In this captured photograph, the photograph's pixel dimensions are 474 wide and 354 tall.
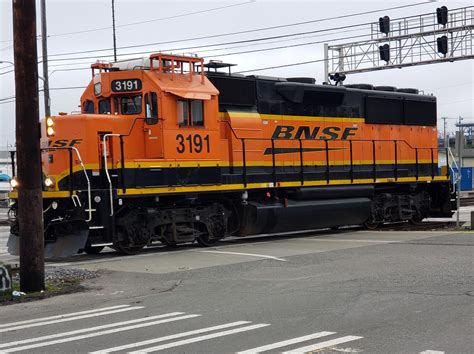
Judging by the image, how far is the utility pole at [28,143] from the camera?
32.5ft

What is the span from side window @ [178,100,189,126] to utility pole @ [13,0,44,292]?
5280 millimetres

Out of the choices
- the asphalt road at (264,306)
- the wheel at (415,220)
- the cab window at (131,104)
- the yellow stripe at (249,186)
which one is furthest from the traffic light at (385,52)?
the cab window at (131,104)

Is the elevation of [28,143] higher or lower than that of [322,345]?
higher

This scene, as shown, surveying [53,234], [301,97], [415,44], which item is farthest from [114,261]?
[415,44]

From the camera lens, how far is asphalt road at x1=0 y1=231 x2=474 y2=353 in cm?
654

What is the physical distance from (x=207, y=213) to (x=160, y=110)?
9.87 feet

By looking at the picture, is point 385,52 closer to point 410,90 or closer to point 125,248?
point 410,90

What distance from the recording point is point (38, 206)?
10.1m

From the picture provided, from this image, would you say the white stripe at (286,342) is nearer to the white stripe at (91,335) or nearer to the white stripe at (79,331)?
the white stripe at (91,335)

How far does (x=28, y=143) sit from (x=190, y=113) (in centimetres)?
578

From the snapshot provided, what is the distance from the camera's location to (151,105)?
14750 millimetres

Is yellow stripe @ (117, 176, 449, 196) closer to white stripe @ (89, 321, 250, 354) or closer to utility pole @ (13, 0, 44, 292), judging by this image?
utility pole @ (13, 0, 44, 292)

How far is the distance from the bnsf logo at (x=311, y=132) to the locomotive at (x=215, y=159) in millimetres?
44

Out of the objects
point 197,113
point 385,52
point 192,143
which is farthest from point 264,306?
point 385,52
